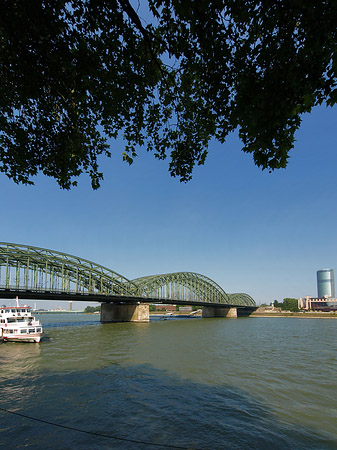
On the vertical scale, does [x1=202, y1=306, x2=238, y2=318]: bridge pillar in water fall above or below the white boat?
below

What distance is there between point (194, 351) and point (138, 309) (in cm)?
5424

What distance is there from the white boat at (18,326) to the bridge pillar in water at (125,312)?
40.9 meters

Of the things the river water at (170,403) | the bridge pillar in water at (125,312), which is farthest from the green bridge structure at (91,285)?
the river water at (170,403)

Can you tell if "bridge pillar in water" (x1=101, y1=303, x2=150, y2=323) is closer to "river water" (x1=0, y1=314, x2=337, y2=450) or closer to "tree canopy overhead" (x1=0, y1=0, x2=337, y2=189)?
"river water" (x1=0, y1=314, x2=337, y2=450)

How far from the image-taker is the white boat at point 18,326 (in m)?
34.2

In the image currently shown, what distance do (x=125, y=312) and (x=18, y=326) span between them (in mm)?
46648

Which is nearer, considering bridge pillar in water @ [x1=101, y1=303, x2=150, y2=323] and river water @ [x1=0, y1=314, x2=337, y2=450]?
river water @ [x1=0, y1=314, x2=337, y2=450]

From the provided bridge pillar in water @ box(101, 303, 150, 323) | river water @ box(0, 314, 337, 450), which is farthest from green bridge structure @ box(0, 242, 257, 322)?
river water @ box(0, 314, 337, 450)

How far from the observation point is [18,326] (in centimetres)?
3647

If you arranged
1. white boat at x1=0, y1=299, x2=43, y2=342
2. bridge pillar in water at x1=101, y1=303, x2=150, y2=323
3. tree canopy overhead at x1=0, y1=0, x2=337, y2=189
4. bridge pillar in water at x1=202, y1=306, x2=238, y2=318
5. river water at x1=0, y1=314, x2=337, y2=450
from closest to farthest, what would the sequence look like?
tree canopy overhead at x1=0, y1=0, x2=337, y2=189, river water at x1=0, y1=314, x2=337, y2=450, white boat at x1=0, y1=299, x2=43, y2=342, bridge pillar in water at x1=101, y1=303, x2=150, y2=323, bridge pillar in water at x1=202, y1=306, x2=238, y2=318

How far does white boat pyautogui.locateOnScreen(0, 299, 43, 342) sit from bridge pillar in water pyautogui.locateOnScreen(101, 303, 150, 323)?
134 ft

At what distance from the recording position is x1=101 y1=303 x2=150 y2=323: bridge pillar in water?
255 ft

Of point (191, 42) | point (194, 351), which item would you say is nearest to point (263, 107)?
point (191, 42)

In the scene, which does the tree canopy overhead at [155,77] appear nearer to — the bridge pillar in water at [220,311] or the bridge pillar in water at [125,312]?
the bridge pillar in water at [125,312]
